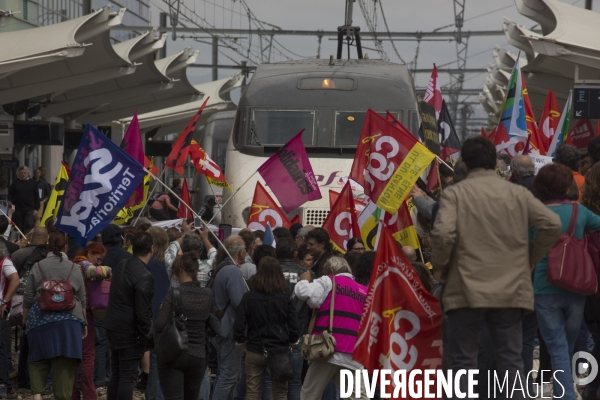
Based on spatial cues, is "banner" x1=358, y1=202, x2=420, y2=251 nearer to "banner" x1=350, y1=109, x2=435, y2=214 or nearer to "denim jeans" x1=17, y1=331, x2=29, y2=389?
"banner" x1=350, y1=109, x2=435, y2=214

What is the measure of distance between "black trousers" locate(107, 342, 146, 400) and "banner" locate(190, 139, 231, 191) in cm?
674

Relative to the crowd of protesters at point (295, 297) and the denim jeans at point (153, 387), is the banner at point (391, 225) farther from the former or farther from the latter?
the denim jeans at point (153, 387)

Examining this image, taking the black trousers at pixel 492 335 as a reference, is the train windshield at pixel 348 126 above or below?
below

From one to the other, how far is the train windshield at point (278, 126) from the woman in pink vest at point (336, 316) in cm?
814

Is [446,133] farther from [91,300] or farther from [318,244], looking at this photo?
[91,300]

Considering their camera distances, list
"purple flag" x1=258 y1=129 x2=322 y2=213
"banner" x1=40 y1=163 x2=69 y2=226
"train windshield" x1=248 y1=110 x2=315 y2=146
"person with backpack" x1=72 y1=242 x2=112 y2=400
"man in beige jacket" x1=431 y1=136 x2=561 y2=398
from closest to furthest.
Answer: "man in beige jacket" x1=431 y1=136 x2=561 y2=398
"person with backpack" x1=72 y1=242 x2=112 y2=400
"purple flag" x1=258 y1=129 x2=322 y2=213
"banner" x1=40 y1=163 x2=69 y2=226
"train windshield" x1=248 y1=110 x2=315 y2=146

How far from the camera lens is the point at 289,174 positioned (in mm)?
12195

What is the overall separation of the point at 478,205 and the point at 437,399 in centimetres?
134

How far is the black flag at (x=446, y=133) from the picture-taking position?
1587 centimetres

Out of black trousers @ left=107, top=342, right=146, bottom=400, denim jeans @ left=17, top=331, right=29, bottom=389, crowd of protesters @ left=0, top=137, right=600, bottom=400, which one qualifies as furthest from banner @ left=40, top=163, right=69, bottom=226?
black trousers @ left=107, top=342, right=146, bottom=400

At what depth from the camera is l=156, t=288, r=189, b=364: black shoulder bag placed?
8.51 m

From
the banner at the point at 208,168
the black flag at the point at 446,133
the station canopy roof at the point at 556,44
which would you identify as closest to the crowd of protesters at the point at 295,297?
the banner at the point at 208,168

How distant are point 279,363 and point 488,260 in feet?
9.16

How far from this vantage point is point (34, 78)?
75.6 ft
